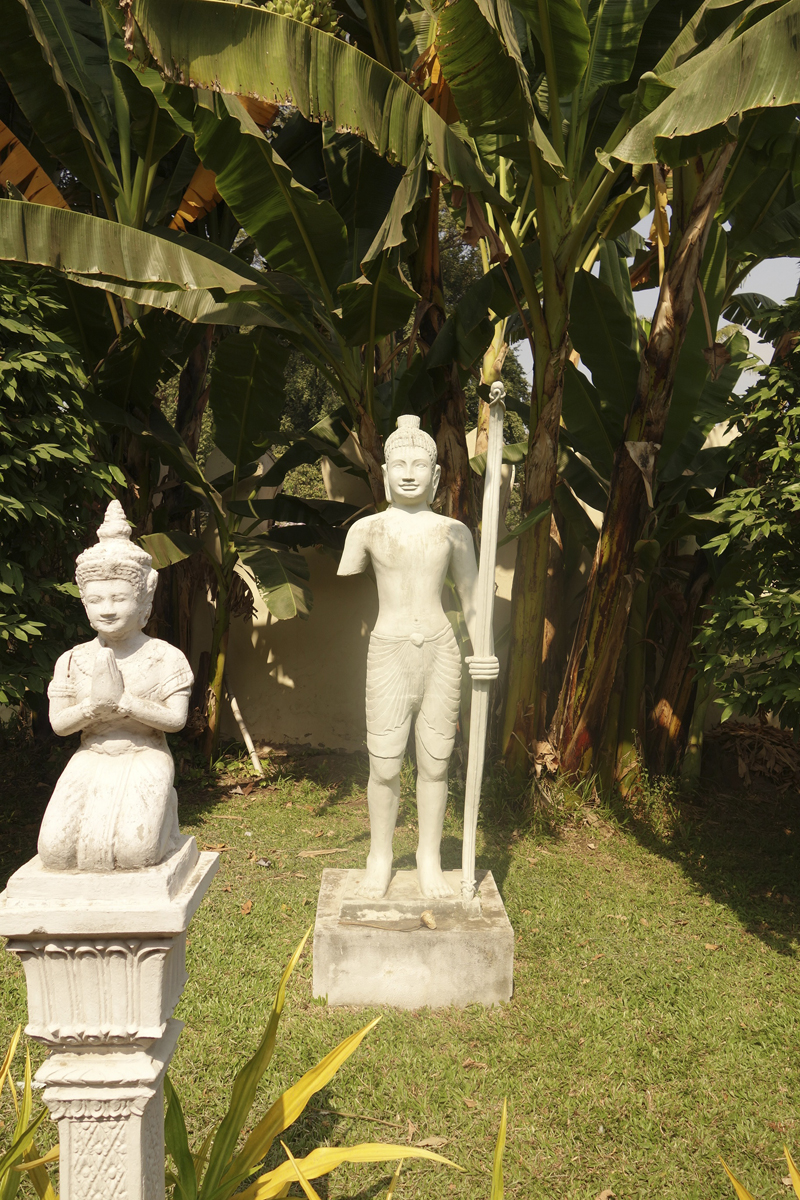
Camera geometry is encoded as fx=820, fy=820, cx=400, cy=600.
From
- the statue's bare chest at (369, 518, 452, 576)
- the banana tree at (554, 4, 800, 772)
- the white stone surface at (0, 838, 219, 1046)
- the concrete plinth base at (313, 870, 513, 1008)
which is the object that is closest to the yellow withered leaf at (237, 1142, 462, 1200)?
the white stone surface at (0, 838, 219, 1046)

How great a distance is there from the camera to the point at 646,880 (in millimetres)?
5375

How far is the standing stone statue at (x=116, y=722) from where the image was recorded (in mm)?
2135

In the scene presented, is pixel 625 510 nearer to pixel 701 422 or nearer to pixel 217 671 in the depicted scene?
pixel 701 422

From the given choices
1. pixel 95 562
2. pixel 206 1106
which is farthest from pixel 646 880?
pixel 95 562

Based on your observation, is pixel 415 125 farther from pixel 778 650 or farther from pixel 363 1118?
pixel 363 1118

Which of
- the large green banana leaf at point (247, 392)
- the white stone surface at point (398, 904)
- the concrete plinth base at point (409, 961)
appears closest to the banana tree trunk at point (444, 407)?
the large green banana leaf at point (247, 392)

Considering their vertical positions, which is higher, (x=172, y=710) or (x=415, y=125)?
(x=415, y=125)

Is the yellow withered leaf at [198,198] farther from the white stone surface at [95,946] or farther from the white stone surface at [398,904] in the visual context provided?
the white stone surface at [95,946]

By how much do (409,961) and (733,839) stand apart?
3252mm

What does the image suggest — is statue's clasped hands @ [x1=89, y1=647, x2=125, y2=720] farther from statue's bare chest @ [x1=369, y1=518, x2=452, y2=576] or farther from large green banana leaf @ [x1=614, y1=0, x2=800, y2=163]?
large green banana leaf @ [x1=614, y1=0, x2=800, y2=163]

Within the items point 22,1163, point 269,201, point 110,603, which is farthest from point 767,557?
point 22,1163

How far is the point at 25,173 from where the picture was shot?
225 inches

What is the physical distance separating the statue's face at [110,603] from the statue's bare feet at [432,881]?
2423 millimetres

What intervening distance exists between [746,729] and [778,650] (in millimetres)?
2989
